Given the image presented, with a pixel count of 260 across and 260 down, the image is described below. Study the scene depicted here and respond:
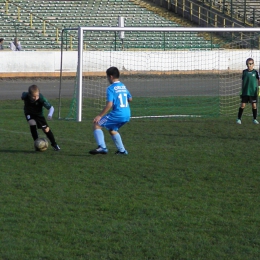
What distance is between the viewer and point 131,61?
25922 mm

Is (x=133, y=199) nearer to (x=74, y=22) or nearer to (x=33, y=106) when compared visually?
(x=33, y=106)

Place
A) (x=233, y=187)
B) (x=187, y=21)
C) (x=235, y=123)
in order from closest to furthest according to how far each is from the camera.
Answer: (x=233, y=187)
(x=235, y=123)
(x=187, y=21)

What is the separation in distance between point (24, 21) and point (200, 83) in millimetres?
13523

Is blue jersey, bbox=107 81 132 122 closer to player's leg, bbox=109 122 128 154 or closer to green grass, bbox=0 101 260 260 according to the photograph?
player's leg, bbox=109 122 128 154

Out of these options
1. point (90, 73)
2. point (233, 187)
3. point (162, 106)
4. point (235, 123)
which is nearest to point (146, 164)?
point (233, 187)

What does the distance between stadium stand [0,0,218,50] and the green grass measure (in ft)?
61.4

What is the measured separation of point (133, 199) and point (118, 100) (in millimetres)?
2849

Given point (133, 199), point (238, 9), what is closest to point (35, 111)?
point (133, 199)

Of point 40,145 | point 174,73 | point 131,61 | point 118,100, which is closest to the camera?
point 118,100

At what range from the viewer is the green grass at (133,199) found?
19.4 ft

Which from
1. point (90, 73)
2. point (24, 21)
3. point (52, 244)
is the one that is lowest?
point (52, 244)

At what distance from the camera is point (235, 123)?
600 inches

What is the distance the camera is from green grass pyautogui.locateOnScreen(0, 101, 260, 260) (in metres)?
5.92

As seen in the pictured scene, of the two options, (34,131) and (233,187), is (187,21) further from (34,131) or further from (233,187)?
(233,187)
